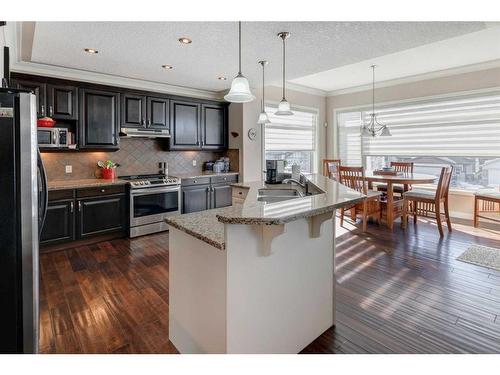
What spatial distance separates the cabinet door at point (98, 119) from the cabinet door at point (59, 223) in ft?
2.97

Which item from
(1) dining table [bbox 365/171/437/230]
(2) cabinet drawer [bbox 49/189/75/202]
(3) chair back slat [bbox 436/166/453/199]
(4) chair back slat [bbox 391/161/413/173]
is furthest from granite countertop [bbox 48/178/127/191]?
(4) chair back slat [bbox 391/161/413/173]

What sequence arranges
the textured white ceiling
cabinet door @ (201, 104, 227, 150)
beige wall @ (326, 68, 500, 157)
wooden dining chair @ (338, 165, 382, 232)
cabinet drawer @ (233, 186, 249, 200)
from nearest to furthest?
the textured white ceiling < cabinet drawer @ (233, 186, 249, 200) < wooden dining chair @ (338, 165, 382, 232) < beige wall @ (326, 68, 500, 157) < cabinet door @ (201, 104, 227, 150)

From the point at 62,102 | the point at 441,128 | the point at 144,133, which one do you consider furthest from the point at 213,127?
the point at 441,128

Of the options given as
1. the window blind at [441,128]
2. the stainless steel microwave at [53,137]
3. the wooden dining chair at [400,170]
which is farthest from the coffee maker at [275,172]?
the window blind at [441,128]

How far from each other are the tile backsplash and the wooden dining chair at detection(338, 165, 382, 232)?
2.02m

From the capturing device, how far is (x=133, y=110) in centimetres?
473

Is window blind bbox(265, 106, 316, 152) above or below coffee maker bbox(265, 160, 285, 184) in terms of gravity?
above

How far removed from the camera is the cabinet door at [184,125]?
17.1 ft

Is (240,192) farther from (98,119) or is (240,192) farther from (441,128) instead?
(441,128)

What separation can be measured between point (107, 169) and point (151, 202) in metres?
0.85

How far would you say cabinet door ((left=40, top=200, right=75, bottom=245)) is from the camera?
379 centimetres

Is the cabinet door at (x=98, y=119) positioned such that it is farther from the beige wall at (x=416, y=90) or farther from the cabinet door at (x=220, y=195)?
the beige wall at (x=416, y=90)

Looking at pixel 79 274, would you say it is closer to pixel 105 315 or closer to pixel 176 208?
pixel 105 315

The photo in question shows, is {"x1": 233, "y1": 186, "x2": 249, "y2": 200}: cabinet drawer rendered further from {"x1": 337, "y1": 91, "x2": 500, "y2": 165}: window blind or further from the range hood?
{"x1": 337, "y1": 91, "x2": 500, "y2": 165}: window blind
